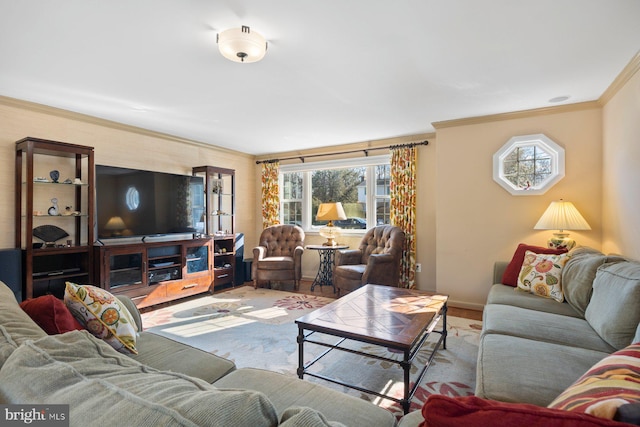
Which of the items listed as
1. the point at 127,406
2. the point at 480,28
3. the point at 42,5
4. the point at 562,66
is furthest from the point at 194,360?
the point at 562,66

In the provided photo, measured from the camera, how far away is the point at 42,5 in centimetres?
180

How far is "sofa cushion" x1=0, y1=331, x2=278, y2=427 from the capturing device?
1.57 ft

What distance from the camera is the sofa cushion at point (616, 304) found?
1.62 m

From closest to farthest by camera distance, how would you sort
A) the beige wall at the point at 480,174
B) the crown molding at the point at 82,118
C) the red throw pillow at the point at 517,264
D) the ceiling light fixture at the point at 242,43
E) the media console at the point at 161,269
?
1. the ceiling light fixture at the point at 242,43
2. the beige wall at the point at 480,174
3. the red throw pillow at the point at 517,264
4. the crown molding at the point at 82,118
5. the media console at the point at 161,269

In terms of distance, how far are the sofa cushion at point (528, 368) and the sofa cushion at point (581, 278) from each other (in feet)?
2.63

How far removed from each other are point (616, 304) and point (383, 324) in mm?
1285

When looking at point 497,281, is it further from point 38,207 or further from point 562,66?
point 38,207

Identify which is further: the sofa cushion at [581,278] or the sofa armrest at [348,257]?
the sofa armrest at [348,257]

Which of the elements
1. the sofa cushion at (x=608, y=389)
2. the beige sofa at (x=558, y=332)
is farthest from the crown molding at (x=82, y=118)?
the sofa cushion at (x=608, y=389)

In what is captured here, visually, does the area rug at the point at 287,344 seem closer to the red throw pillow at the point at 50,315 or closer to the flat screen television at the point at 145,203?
the flat screen television at the point at 145,203

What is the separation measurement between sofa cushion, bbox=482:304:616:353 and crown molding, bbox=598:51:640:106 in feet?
6.60

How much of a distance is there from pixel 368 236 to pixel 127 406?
437cm

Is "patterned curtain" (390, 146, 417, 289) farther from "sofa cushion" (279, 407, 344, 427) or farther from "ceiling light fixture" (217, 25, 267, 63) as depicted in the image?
"sofa cushion" (279, 407, 344, 427)

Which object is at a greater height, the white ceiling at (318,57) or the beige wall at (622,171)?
the white ceiling at (318,57)
